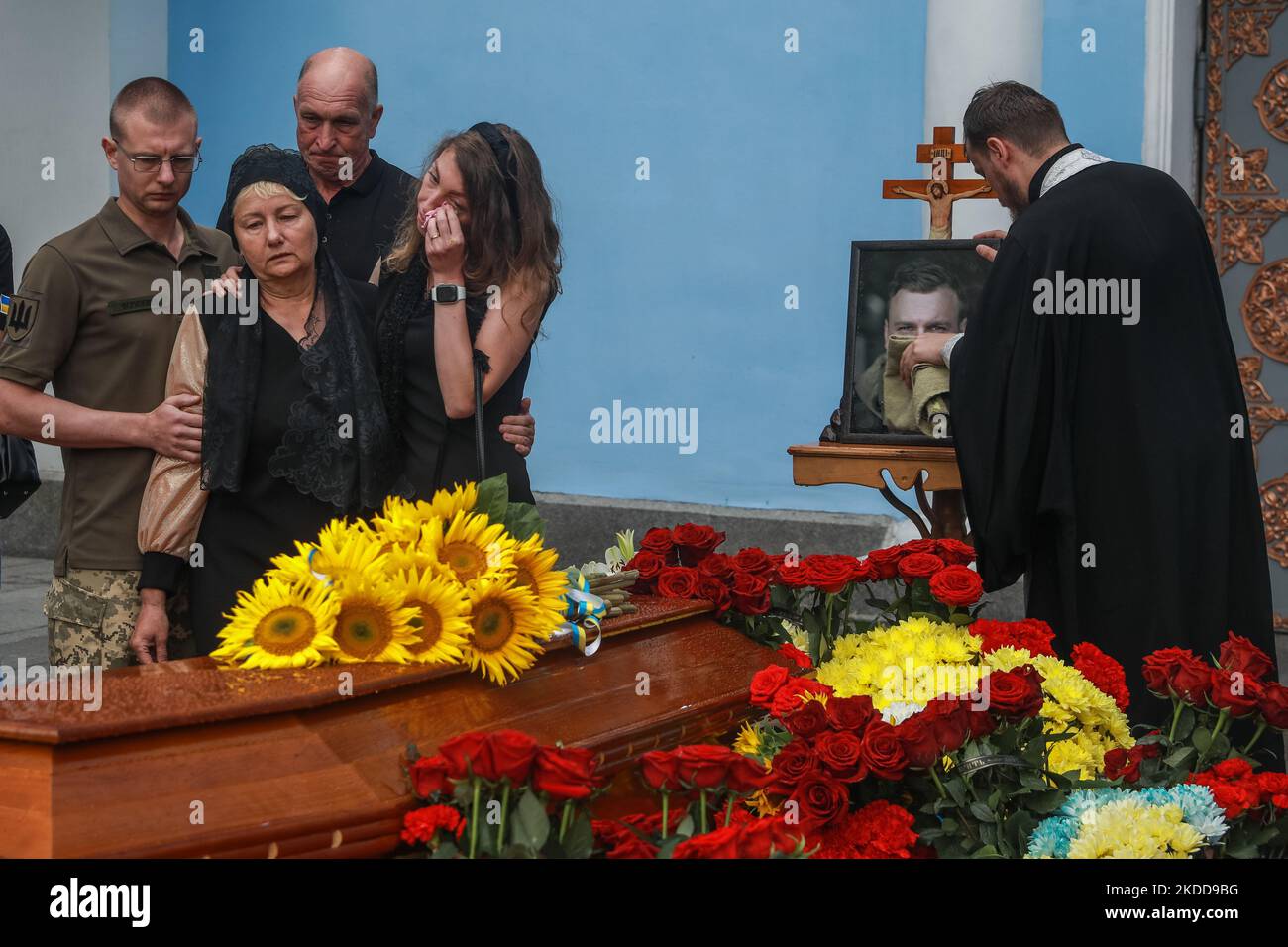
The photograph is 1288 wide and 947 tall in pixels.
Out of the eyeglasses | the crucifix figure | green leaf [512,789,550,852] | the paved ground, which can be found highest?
the crucifix figure

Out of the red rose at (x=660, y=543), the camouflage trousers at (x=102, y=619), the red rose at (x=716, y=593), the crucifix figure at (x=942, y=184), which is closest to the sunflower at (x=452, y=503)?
the red rose at (x=716, y=593)

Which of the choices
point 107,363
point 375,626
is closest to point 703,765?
point 375,626

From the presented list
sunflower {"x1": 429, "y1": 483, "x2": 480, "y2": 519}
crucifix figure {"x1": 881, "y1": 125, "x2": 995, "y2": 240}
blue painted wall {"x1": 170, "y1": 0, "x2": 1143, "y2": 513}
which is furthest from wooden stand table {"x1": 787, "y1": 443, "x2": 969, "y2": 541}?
blue painted wall {"x1": 170, "y1": 0, "x2": 1143, "y2": 513}

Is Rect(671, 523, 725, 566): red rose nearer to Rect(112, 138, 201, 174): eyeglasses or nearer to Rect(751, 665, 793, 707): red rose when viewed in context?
Rect(751, 665, 793, 707): red rose

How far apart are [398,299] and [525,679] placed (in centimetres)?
109

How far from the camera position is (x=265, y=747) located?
6.08 feet

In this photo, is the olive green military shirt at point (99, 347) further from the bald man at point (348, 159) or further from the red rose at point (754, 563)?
the red rose at point (754, 563)

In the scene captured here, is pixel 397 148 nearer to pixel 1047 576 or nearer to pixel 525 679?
pixel 1047 576

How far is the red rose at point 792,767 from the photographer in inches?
76.3

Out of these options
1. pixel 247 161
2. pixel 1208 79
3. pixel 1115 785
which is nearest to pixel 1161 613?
pixel 1115 785

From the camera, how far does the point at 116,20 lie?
804 centimetres

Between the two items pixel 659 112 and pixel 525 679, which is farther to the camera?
pixel 659 112

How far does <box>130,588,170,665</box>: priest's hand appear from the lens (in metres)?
2.87

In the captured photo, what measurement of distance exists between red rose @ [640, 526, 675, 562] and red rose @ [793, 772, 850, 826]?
1215 mm
